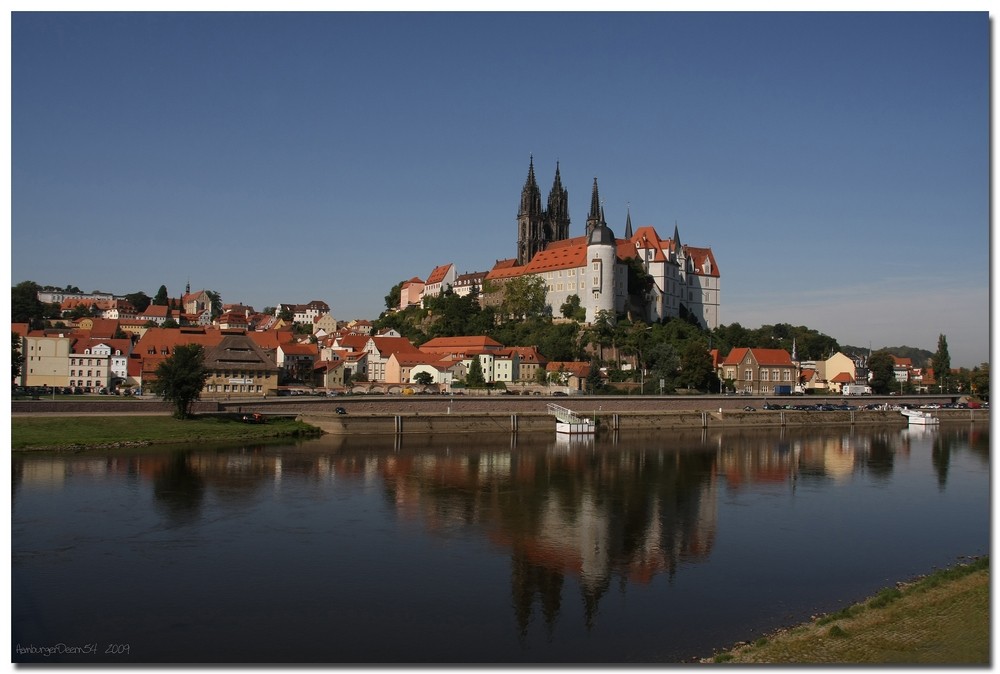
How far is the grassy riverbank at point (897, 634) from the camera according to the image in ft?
40.5

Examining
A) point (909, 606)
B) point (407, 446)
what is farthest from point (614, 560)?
point (407, 446)

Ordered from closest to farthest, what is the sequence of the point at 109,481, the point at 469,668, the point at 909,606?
the point at 469,668 < the point at 909,606 < the point at 109,481

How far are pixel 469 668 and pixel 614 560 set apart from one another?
7366 millimetres

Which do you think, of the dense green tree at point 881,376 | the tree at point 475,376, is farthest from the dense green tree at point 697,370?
the dense green tree at point 881,376

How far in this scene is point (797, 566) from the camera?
20.0m

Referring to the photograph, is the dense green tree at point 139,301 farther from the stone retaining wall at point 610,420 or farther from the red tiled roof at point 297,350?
the stone retaining wall at point 610,420

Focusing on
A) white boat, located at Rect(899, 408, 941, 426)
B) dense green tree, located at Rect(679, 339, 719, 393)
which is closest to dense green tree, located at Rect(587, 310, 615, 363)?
dense green tree, located at Rect(679, 339, 719, 393)

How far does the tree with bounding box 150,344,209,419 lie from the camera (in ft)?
132

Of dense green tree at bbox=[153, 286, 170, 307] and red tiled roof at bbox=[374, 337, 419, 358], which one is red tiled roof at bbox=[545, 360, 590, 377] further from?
dense green tree at bbox=[153, 286, 170, 307]

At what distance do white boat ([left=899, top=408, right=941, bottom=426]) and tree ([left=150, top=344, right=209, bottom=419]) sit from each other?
46598mm

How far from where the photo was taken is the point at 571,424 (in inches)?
1902

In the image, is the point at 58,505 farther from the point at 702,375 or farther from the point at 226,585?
the point at 702,375

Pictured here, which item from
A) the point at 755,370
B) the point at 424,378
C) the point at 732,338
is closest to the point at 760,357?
the point at 755,370

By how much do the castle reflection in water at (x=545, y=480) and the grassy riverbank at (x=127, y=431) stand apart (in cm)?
201
